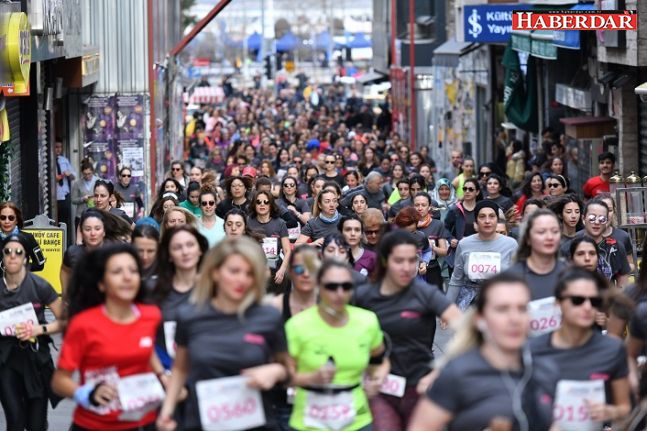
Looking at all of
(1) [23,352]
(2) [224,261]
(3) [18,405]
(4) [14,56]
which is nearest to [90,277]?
(2) [224,261]

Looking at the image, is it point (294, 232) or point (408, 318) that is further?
point (294, 232)

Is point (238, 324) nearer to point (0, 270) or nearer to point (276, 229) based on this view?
point (0, 270)

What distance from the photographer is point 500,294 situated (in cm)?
578

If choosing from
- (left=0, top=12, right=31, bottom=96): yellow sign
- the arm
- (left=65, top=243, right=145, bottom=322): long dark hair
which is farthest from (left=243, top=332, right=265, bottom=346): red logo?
(left=0, top=12, right=31, bottom=96): yellow sign

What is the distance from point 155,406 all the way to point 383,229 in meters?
4.42

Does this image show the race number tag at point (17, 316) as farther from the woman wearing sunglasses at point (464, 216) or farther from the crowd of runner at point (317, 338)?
the woman wearing sunglasses at point (464, 216)

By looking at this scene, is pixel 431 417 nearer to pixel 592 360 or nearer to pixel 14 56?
pixel 592 360

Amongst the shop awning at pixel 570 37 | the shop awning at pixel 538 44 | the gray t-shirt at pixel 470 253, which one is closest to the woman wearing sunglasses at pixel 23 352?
the gray t-shirt at pixel 470 253

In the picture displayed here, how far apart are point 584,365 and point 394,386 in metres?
1.60

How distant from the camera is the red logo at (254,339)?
680 cm

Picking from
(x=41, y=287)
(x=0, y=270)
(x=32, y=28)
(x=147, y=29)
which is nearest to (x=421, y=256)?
(x=0, y=270)

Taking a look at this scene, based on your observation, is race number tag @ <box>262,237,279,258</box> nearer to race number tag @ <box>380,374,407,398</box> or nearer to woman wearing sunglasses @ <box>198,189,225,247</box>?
woman wearing sunglasses @ <box>198,189,225,247</box>

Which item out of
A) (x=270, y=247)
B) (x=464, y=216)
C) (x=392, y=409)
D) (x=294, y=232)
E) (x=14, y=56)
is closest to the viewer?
(x=392, y=409)

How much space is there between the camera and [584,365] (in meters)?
6.77
